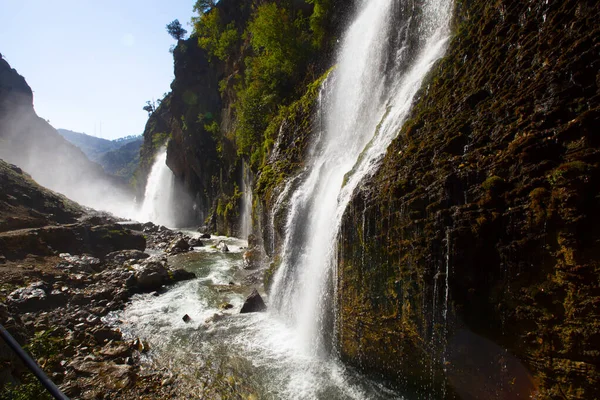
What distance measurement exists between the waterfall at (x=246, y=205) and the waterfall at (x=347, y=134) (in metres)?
13.0

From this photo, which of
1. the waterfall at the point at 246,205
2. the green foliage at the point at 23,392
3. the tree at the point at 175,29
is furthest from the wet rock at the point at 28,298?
the tree at the point at 175,29

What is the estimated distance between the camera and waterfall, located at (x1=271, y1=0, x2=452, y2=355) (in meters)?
8.23

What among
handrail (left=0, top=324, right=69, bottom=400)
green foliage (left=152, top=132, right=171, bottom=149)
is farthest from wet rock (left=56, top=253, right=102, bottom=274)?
green foliage (left=152, top=132, right=171, bottom=149)

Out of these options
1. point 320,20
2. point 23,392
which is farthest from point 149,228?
→ point 23,392

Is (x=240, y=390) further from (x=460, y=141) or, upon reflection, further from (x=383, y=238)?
(x=460, y=141)

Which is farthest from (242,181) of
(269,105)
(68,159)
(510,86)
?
(68,159)

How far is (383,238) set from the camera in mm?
6508

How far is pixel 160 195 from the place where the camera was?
178ft

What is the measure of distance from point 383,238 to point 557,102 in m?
3.56

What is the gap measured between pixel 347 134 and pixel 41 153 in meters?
86.8

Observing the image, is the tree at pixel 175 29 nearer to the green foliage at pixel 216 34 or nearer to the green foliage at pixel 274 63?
the green foliage at pixel 216 34

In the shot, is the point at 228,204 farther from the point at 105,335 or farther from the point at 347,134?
the point at 105,335

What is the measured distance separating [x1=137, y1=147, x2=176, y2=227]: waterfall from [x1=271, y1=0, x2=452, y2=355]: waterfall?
41800 mm

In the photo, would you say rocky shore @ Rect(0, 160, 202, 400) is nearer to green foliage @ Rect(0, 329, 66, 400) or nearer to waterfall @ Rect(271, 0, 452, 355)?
green foliage @ Rect(0, 329, 66, 400)
